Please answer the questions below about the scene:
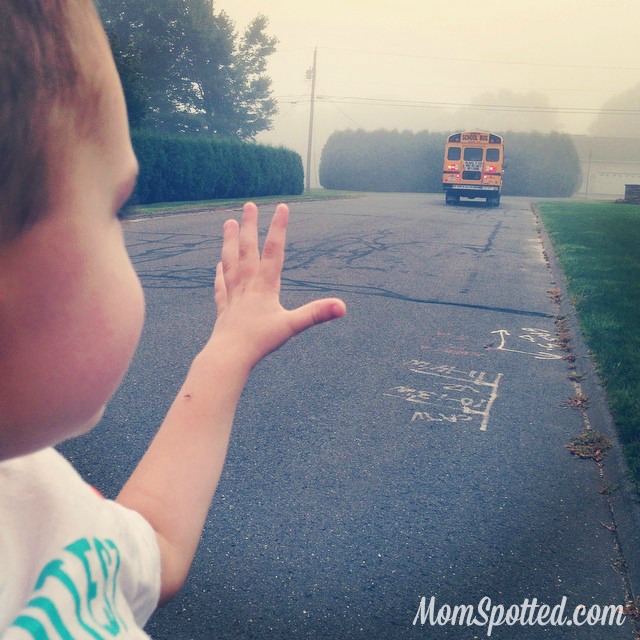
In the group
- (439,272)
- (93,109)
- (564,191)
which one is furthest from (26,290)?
(564,191)

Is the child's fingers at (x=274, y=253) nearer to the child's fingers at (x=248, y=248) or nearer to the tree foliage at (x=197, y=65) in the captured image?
the child's fingers at (x=248, y=248)

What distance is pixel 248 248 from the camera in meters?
1.21

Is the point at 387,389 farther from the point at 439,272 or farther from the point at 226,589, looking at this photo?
the point at 439,272

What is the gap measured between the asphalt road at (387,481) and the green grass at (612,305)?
0.91 feet

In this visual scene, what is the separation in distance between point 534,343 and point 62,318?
227 inches

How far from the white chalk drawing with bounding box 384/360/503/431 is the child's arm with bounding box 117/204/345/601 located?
9.79 feet

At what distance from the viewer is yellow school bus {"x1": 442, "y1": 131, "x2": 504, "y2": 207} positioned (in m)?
29.6

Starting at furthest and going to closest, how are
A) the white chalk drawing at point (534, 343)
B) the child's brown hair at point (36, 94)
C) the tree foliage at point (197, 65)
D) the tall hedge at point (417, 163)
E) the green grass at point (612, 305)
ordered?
the tall hedge at point (417, 163) → the tree foliage at point (197, 65) → the white chalk drawing at point (534, 343) → the green grass at point (612, 305) → the child's brown hair at point (36, 94)

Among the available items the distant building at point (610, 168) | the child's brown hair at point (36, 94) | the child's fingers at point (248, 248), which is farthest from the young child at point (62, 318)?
the distant building at point (610, 168)

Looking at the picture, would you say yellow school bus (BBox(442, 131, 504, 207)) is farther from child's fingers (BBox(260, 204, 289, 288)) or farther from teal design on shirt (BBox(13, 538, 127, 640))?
teal design on shirt (BBox(13, 538, 127, 640))

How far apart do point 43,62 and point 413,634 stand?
7.01ft

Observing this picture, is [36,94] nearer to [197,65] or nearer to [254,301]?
[254,301]

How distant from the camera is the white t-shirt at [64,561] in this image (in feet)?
2.48

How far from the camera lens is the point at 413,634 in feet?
7.35
